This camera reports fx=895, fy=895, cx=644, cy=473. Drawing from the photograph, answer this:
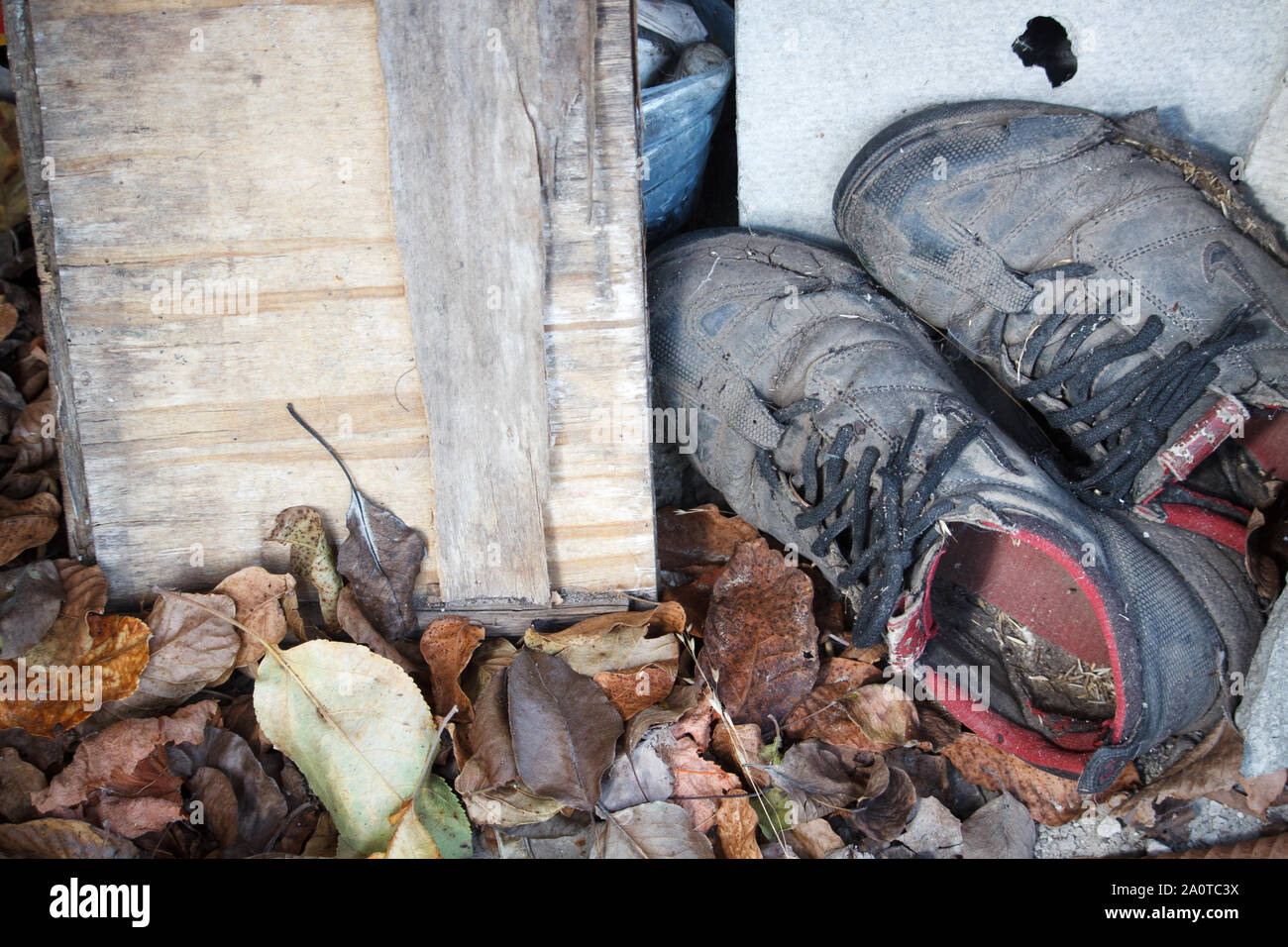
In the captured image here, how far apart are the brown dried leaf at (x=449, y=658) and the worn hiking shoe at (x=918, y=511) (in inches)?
27.5

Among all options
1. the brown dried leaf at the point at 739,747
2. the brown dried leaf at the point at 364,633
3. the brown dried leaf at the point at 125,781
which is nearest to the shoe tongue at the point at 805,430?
the brown dried leaf at the point at 739,747

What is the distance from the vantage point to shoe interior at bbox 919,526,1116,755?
195 cm

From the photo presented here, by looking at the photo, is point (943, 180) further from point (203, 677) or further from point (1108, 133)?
point (203, 677)

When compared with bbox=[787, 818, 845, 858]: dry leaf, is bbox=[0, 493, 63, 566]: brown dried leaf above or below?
above

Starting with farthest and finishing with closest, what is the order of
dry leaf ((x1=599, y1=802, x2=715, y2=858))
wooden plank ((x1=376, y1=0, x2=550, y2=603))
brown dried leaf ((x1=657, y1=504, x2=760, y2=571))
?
brown dried leaf ((x1=657, y1=504, x2=760, y2=571)) → dry leaf ((x1=599, y1=802, x2=715, y2=858)) → wooden plank ((x1=376, y1=0, x2=550, y2=603))

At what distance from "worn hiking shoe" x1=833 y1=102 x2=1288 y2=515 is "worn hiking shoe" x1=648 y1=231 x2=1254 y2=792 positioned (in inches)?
5.5

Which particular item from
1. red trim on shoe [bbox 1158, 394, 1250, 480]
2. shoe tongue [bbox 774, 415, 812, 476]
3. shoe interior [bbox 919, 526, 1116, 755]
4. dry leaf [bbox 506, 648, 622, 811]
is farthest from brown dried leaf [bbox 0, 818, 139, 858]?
red trim on shoe [bbox 1158, 394, 1250, 480]

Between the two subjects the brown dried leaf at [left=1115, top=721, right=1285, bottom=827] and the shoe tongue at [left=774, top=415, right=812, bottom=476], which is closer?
the brown dried leaf at [left=1115, top=721, right=1285, bottom=827]

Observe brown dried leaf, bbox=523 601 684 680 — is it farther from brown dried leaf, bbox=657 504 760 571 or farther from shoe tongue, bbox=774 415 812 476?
shoe tongue, bbox=774 415 812 476

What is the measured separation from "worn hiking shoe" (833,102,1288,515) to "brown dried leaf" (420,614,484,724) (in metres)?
1.26

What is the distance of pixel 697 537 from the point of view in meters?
2.20

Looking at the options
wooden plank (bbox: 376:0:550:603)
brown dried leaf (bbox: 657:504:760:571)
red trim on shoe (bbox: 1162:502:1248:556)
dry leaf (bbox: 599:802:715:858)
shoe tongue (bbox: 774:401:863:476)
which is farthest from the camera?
brown dried leaf (bbox: 657:504:760:571)

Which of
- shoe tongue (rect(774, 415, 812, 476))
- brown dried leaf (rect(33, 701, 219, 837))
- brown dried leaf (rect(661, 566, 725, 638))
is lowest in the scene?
brown dried leaf (rect(33, 701, 219, 837))

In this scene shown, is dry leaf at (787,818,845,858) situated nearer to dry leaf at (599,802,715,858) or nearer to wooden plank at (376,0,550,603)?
dry leaf at (599,802,715,858)
